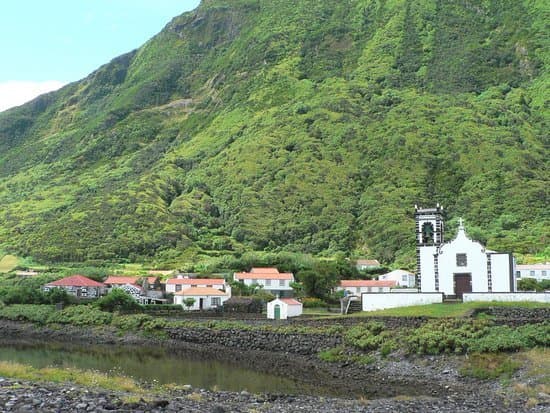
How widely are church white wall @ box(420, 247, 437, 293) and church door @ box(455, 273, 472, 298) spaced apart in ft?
5.74

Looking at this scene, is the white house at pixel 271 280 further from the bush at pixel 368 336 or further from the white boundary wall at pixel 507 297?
the bush at pixel 368 336

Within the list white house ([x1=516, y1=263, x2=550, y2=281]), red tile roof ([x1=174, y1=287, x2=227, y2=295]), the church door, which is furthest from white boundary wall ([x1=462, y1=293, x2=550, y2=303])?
white house ([x1=516, y1=263, x2=550, y2=281])

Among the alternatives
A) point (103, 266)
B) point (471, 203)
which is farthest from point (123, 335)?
point (471, 203)

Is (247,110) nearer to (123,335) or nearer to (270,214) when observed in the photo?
(270,214)

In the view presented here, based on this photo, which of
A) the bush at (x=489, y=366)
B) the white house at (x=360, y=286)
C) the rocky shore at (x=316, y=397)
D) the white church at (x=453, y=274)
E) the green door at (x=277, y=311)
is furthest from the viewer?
the white house at (x=360, y=286)

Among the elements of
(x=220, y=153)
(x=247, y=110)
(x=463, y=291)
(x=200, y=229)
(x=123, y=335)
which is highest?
(x=247, y=110)

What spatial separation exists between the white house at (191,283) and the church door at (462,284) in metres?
28.8

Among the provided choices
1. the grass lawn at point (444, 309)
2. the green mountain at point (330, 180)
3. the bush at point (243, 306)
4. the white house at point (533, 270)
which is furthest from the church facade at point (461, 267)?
the green mountain at point (330, 180)

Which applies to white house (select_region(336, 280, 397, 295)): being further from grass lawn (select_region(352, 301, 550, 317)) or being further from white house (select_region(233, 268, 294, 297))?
grass lawn (select_region(352, 301, 550, 317))

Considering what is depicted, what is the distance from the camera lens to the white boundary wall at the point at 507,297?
42094 mm

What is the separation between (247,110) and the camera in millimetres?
185875

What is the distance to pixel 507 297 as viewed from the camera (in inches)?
1687

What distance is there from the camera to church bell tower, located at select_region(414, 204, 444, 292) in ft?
163

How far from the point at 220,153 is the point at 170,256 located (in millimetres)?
56571
